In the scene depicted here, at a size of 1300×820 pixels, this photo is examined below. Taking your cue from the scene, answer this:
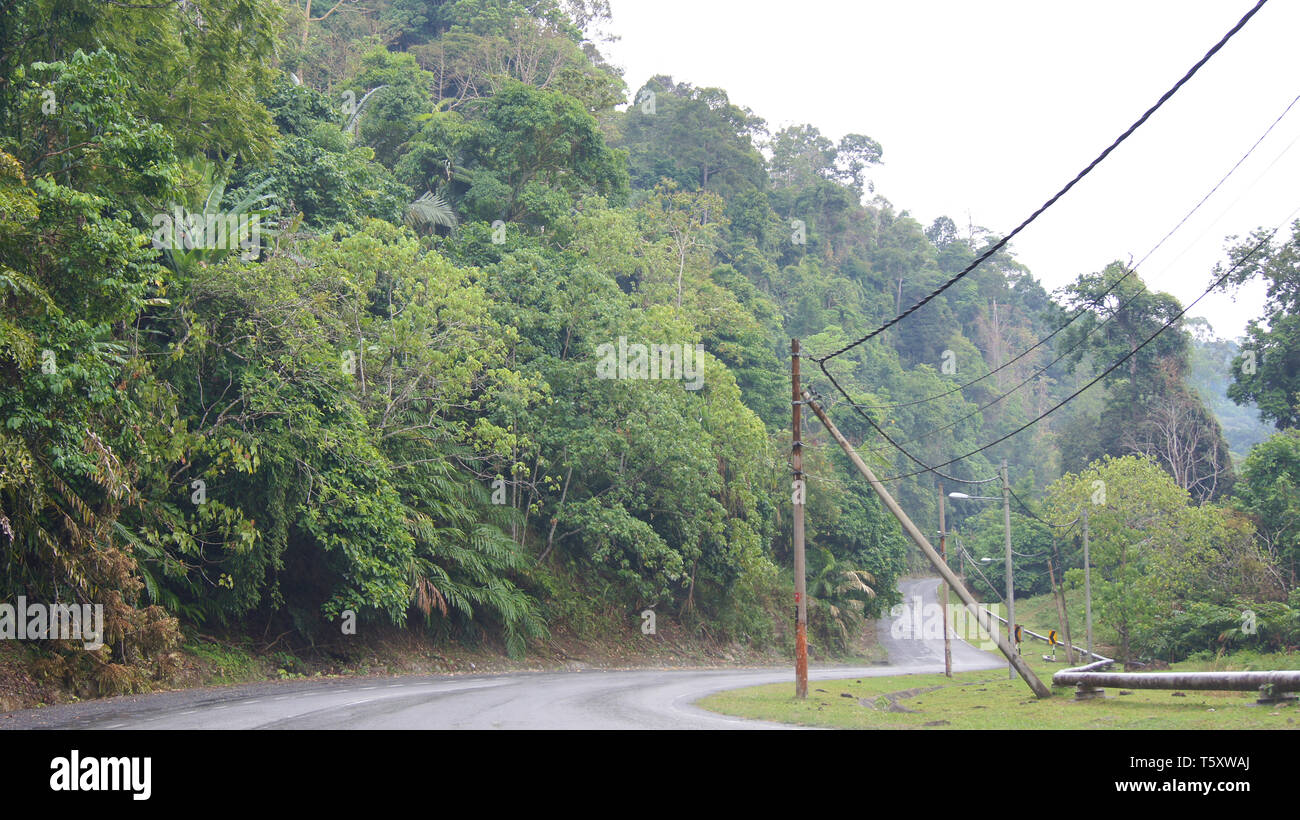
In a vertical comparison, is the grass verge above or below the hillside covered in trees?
below

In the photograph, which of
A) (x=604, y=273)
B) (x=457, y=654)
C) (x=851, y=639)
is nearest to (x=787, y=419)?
(x=851, y=639)

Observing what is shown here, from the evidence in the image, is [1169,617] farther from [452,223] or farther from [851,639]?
[452,223]

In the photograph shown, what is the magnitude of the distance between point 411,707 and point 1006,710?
1088 centimetres

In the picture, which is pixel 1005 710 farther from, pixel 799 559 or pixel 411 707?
pixel 411 707

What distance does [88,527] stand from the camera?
50.8 feet

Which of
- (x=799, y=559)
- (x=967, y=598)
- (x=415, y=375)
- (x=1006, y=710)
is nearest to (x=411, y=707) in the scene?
(x=799, y=559)

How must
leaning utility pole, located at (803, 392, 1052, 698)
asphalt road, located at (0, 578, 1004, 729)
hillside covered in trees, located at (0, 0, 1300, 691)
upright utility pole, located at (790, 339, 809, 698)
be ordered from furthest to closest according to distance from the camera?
upright utility pole, located at (790, 339, 809, 698) < leaning utility pole, located at (803, 392, 1052, 698) < hillside covered in trees, located at (0, 0, 1300, 691) < asphalt road, located at (0, 578, 1004, 729)

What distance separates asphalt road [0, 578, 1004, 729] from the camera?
1152 centimetres

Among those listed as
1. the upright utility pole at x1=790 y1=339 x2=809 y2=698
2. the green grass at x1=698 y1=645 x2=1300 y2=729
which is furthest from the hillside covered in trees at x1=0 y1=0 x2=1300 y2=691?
the green grass at x1=698 y1=645 x2=1300 y2=729

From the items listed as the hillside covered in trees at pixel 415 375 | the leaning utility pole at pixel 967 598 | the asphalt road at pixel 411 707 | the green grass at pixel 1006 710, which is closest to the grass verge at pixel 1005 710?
the green grass at pixel 1006 710

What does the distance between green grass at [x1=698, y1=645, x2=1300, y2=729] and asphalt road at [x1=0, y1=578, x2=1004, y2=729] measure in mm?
1338

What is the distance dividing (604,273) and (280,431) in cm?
1978

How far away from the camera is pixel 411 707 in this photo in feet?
44.8

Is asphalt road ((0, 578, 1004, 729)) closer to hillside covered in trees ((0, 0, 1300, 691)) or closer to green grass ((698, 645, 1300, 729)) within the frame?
green grass ((698, 645, 1300, 729))
